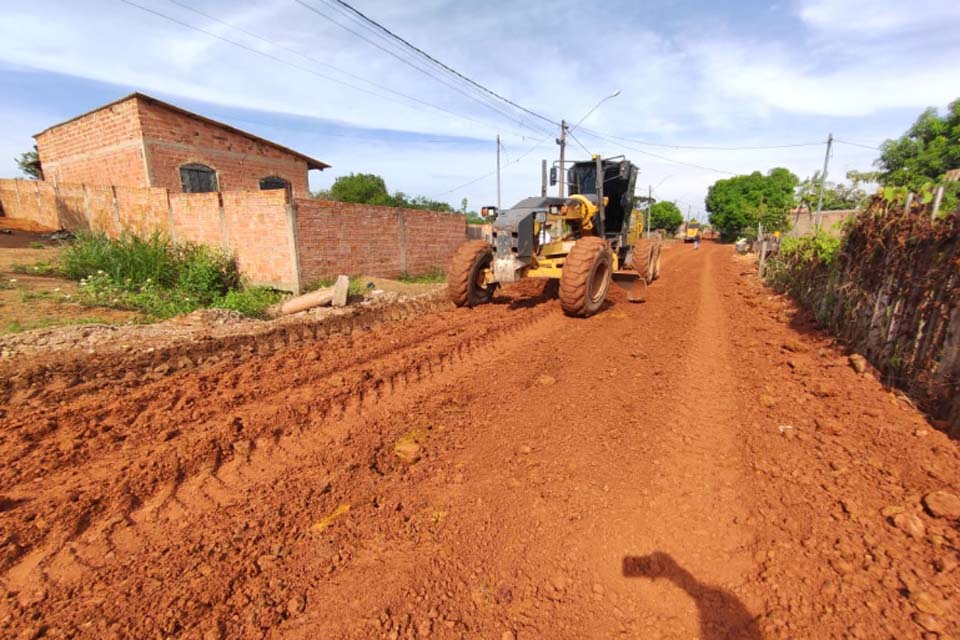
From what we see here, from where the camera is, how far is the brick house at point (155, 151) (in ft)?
44.8

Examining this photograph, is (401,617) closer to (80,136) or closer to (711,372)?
(711,372)

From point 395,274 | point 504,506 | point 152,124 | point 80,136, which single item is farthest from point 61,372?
point 80,136

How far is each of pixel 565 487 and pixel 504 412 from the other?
1.09m

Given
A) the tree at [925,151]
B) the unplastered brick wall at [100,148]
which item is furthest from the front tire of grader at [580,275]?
the tree at [925,151]

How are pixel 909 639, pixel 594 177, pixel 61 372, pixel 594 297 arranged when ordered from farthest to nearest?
pixel 594 177 < pixel 594 297 < pixel 61 372 < pixel 909 639

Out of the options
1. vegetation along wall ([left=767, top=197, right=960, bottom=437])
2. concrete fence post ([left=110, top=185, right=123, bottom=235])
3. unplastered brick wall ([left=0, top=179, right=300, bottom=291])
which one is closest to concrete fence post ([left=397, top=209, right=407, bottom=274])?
unplastered brick wall ([left=0, top=179, right=300, bottom=291])

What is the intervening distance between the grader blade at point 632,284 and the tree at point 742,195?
42093 mm

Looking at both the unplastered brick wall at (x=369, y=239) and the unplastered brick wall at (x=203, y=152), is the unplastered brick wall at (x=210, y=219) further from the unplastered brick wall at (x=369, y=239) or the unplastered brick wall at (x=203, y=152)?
the unplastered brick wall at (x=203, y=152)

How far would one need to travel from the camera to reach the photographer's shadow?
1.76 meters

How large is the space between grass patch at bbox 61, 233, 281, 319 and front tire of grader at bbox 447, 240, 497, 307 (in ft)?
11.8

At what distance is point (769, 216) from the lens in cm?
2723

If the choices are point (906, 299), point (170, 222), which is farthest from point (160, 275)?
point (906, 299)

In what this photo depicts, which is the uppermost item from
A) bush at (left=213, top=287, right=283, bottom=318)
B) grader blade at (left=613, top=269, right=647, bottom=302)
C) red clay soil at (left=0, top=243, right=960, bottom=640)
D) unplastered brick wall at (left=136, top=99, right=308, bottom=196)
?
unplastered brick wall at (left=136, top=99, right=308, bottom=196)

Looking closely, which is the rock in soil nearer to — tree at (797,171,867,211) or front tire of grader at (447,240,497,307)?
front tire of grader at (447,240,497,307)
